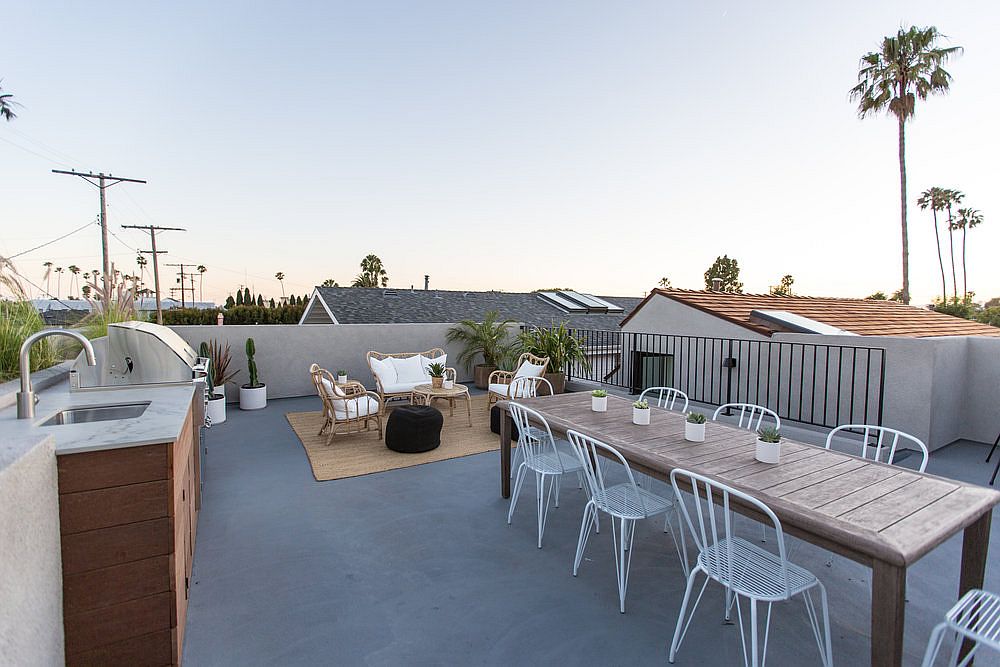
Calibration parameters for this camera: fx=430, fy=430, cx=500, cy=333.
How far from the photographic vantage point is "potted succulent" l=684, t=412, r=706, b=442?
253cm

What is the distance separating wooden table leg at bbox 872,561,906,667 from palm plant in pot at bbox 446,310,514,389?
24.1 ft

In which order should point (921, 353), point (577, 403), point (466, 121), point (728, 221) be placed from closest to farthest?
1. point (577, 403)
2. point (921, 353)
3. point (466, 121)
4. point (728, 221)

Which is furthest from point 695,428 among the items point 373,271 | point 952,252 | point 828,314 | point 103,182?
point 952,252

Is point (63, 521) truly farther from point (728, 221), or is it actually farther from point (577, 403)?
point (728, 221)

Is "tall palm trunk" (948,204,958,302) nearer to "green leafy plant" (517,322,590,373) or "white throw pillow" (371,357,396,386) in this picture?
"green leafy plant" (517,322,590,373)

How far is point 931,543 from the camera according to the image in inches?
56.3

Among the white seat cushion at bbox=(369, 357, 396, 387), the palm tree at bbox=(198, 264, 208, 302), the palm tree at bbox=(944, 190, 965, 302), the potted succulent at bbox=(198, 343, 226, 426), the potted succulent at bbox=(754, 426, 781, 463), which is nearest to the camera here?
the potted succulent at bbox=(754, 426, 781, 463)

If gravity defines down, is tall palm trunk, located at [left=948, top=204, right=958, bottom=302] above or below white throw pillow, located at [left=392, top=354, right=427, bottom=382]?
above

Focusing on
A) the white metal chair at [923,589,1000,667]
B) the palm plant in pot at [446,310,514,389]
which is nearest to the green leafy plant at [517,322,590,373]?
the palm plant in pot at [446,310,514,389]

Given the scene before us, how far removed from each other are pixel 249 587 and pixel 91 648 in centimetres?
82

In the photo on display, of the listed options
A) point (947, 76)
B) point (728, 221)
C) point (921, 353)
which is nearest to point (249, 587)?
point (921, 353)

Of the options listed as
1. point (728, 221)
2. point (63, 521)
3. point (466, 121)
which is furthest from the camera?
point (728, 221)

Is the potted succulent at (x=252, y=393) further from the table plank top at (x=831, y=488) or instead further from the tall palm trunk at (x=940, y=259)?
the tall palm trunk at (x=940, y=259)

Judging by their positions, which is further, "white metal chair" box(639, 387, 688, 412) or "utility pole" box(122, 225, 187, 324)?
"utility pole" box(122, 225, 187, 324)
